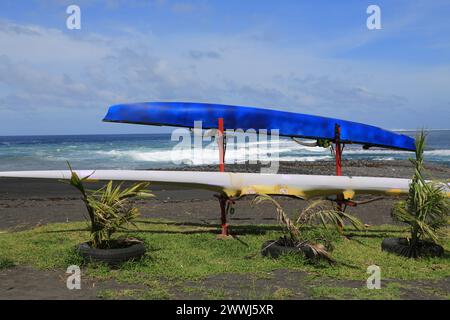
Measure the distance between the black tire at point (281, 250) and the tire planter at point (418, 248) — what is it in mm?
1745

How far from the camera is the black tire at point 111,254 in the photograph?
6.53m

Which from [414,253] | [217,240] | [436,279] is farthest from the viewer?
[217,240]

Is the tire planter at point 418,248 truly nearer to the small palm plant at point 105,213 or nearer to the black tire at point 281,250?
the black tire at point 281,250

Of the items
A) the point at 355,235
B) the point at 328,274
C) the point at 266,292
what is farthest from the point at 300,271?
the point at 355,235

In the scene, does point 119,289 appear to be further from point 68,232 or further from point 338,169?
point 338,169

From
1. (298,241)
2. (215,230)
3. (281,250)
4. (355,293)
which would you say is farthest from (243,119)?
(355,293)

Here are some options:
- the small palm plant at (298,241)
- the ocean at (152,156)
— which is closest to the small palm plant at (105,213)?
the small palm plant at (298,241)

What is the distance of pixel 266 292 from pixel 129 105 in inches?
214

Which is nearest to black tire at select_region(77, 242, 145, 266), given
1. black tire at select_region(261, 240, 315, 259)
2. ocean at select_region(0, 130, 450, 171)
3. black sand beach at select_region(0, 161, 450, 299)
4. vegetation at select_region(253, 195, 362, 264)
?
black sand beach at select_region(0, 161, 450, 299)

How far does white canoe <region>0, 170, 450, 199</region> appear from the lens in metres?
8.80

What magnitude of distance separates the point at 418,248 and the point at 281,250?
2.41 meters

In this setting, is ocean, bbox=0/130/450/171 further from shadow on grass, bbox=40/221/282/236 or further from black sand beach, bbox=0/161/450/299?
shadow on grass, bbox=40/221/282/236

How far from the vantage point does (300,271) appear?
6551 millimetres

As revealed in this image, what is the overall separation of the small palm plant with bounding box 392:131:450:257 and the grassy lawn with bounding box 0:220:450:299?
1.52ft
